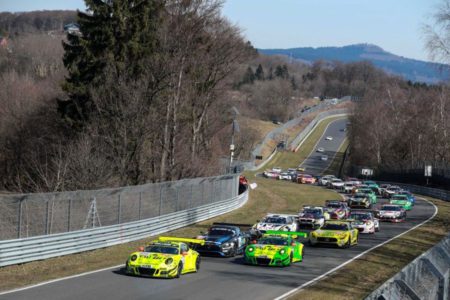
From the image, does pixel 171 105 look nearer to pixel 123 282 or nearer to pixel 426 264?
pixel 123 282

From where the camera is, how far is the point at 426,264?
36.6ft

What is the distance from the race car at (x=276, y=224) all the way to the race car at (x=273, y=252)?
6.65 meters

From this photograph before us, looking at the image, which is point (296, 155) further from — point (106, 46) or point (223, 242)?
point (223, 242)

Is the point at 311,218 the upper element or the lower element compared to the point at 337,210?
upper

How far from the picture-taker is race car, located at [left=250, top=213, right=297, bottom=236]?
3303cm

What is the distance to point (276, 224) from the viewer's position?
33906mm

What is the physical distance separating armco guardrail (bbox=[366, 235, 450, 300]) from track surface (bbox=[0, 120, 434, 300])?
689 cm

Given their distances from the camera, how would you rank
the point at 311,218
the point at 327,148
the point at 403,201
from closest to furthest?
1. the point at 311,218
2. the point at 403,201
3. the point at 327,148

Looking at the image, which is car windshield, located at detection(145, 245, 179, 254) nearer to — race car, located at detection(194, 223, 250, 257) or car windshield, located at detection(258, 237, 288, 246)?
car windshield, located at detection(258, 237, 288, 246)

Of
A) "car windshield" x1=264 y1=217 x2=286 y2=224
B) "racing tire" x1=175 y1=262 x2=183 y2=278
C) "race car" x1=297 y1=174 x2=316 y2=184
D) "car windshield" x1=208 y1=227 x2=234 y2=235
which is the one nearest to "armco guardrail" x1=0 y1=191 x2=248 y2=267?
"car windshield" x1=208 y1=227 x2=234 y2=235

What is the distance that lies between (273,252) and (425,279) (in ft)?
41.2

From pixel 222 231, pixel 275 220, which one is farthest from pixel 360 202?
pixel 222 231

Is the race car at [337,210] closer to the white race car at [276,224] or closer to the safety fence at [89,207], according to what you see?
the white race car at [276,224]

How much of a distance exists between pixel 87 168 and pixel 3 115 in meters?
24.2
